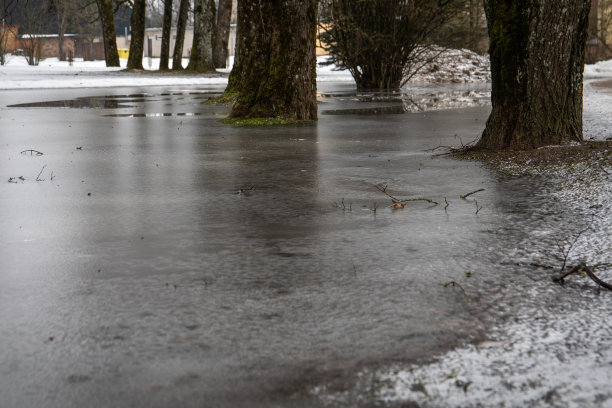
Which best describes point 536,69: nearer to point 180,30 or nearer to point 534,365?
point 534,365

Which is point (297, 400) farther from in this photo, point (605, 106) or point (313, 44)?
point (605, 106)

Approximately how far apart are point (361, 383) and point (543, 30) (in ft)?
18.9

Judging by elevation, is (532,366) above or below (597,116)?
below

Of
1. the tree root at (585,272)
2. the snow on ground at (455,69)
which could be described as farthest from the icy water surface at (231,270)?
the snow on ground at (455,69)

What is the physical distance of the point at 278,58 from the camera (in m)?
11.8

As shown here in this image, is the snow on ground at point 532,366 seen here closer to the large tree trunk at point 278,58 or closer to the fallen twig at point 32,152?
the fallen twig at point 32,152

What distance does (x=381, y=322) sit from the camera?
2.92m

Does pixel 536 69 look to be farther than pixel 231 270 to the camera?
Yes

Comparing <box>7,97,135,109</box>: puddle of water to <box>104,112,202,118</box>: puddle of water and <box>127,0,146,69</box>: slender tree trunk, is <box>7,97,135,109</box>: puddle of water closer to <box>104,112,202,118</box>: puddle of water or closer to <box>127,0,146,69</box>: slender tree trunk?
<box>104,112,202,118</box>: puddle of water

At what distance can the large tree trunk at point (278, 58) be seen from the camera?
11.8m

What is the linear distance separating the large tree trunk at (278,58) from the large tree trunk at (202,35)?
87.1 feet

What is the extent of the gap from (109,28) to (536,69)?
38.9m

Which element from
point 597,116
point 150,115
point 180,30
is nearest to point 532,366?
point 597,116

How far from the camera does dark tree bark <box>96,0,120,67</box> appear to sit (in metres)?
42.1
